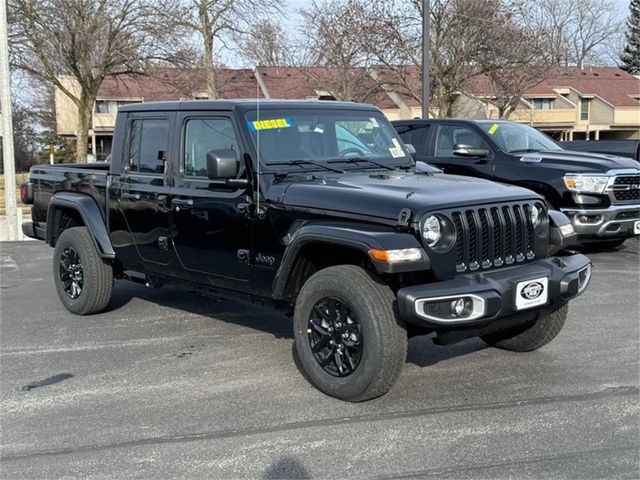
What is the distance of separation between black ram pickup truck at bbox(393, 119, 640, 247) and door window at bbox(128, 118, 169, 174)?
4469mm

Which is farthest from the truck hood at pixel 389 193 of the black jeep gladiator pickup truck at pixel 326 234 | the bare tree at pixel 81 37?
the bare tree at pixel 81 37

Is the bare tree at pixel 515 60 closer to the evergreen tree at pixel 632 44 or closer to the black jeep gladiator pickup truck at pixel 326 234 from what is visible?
the black jeep gladiator pickup truck at pixel 326 234

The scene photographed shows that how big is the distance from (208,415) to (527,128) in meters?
7.76

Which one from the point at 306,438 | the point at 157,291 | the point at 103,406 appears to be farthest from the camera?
the point at 157,291

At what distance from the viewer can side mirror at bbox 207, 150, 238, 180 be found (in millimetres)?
5020

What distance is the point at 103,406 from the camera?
4.55 metres

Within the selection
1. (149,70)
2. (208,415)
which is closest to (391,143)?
(208,415)

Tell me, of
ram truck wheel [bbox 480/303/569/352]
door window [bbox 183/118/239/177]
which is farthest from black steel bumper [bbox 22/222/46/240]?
ram truck wheel [bbox 480/303/569/352]

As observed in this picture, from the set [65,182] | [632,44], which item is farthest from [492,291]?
[632,44]

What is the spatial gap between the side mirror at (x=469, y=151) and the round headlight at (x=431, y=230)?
518 centimetres

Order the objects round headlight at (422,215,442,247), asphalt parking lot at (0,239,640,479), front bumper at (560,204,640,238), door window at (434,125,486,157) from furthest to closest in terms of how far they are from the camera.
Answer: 1. door window at (434,125,486,157)
2. front bumper at (560,204,640,238)
3. round headlight at (422,215,442,247)
4. asphalt parking lot at (0,239,640,479)

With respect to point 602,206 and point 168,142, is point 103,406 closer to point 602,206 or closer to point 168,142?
point 168,142

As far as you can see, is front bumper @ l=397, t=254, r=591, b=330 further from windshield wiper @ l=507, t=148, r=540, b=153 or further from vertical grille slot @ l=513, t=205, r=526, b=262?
windshield wiper @ l=507, t=148, r=540, b=153

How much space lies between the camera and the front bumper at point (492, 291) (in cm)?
403
